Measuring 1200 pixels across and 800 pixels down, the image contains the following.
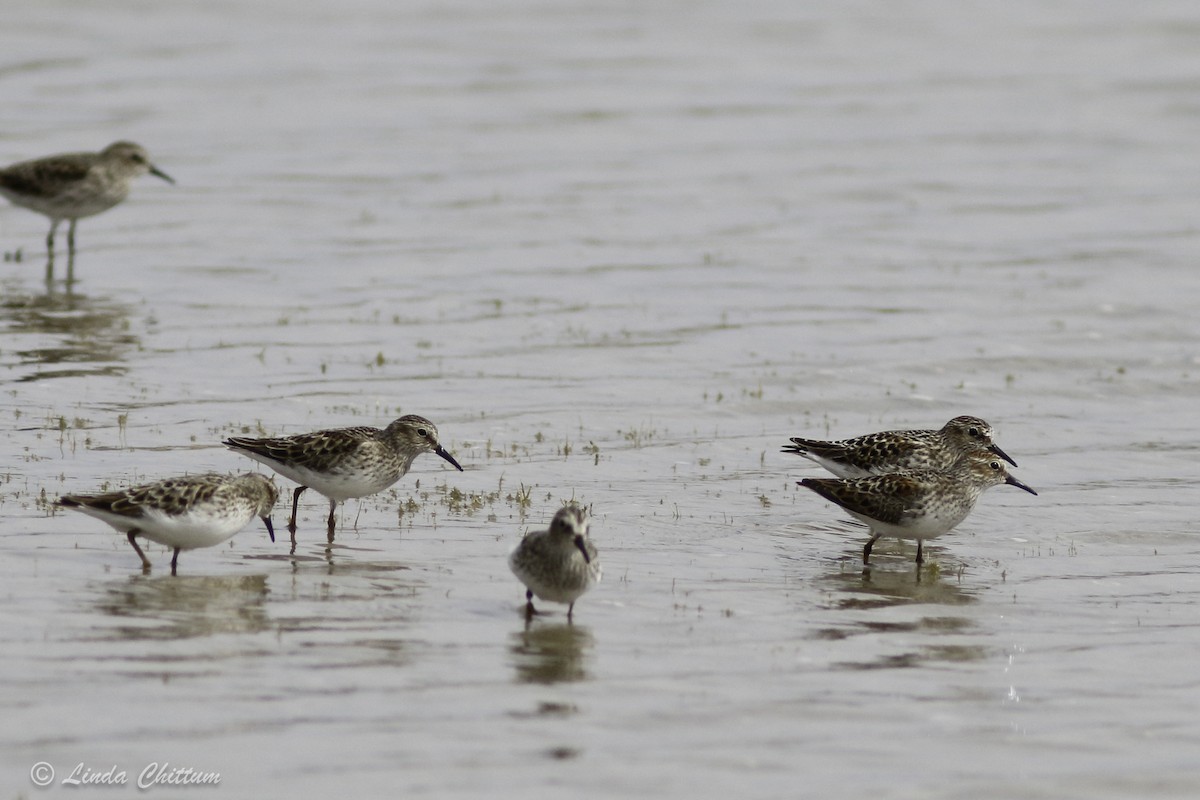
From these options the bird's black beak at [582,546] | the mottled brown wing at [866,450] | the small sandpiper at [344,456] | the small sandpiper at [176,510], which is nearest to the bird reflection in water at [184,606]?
the small sandpiper at [176,510]

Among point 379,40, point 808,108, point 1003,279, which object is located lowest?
point 1003,279

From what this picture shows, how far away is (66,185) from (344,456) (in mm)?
15460

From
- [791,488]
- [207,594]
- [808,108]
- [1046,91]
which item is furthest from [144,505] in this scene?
[1046,91]

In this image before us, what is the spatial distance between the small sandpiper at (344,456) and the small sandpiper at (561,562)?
2.63m

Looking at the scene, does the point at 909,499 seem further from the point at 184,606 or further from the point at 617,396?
the point at 617,396

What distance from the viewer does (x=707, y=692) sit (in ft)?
34.8

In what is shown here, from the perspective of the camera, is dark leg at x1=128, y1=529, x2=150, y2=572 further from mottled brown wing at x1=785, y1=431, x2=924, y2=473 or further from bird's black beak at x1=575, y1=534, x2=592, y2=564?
mottled brown wing at x1=785, y1=431, x2=924, y2=473

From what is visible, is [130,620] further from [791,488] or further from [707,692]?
[791,488]

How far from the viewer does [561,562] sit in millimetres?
11789

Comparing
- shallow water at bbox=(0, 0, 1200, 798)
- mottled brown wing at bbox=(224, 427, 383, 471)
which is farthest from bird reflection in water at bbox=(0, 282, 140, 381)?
mottled brown wing at bbox=(224, 427, 383, 471)

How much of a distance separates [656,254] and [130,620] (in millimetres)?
18481

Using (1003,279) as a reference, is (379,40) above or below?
above

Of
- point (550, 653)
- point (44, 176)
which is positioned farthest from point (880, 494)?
point (44, 176)

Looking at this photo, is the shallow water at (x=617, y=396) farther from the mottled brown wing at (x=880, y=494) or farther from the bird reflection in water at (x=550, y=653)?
the mottled brown wing at (x=880, y=494)
